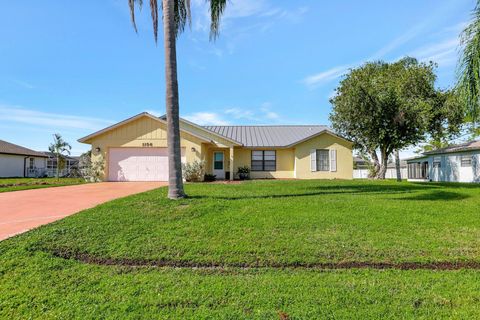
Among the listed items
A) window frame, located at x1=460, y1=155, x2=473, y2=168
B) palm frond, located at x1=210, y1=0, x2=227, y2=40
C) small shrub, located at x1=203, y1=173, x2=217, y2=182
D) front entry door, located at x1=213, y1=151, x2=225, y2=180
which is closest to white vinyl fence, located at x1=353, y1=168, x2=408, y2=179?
window frame, located at x1=460, y1=155, x2=473, y2=168

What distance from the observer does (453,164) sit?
23.8 meters

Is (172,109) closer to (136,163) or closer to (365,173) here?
(136,163)

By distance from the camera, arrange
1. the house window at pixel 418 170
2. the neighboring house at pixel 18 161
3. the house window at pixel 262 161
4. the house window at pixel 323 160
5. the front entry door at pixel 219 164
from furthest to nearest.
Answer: the neighboring house at pixel 18 161 → the house window at pixel 418 170 → the house window at pixel 262 161 → the house window at pixel 323 160 → the front entry door at pixel 219 164

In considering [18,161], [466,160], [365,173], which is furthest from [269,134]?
[18,161]

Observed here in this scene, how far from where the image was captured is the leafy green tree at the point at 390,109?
66.0ft

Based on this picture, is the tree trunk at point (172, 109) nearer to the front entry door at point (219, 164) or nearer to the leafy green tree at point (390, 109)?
the front entry door at point (219, 164)

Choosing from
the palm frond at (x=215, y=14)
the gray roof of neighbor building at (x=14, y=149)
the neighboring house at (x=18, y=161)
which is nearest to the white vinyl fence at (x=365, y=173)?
the palm frond at (x=215, y=14)

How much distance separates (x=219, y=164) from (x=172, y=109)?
531 inches

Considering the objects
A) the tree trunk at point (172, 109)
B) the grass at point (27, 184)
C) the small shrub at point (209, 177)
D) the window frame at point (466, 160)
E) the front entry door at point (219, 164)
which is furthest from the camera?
the window frame at point (466, 160)

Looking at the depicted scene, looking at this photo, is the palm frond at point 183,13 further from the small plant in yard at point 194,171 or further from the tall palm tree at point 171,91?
the small plant in yard at point 194,171

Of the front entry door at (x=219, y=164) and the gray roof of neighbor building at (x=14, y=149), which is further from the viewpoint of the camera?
the gray roof of neighbor building at (x=14, y=149)

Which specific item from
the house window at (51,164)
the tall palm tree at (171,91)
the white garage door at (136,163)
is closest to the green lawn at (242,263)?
the tall palm tree at (171,91)

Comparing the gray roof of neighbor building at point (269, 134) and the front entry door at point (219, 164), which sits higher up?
the gray roof of neighbor building at point (269, 134)

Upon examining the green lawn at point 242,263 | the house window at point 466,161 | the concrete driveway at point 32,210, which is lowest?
the green lawn at point 242,263
